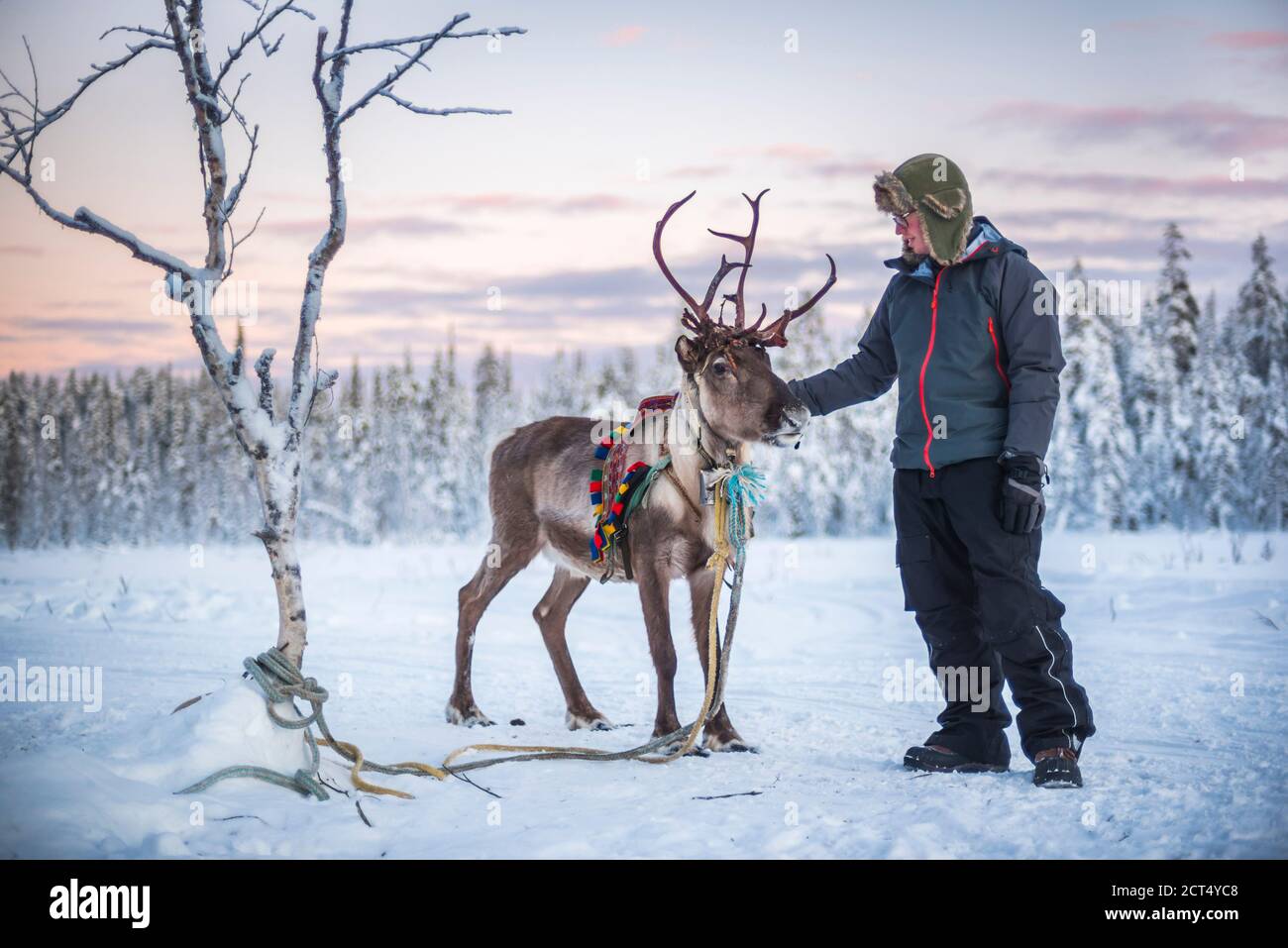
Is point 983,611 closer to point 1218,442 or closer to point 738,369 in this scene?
point 738,369

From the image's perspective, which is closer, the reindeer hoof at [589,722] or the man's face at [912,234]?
the man's face at [912,234]

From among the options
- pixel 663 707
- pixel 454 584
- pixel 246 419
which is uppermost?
pixel 246 419

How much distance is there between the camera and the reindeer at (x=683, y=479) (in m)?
4.91

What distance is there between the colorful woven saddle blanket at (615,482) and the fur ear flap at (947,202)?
171 centimetres

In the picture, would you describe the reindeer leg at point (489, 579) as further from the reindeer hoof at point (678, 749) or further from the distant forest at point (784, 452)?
the distant forest at point (784, 452)

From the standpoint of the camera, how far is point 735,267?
5.40 metres

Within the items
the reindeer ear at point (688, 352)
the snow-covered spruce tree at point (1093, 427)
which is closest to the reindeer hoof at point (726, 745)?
the reindeer ear at point (688, 352)

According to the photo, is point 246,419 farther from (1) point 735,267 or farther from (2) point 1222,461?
(2) point 1222,461

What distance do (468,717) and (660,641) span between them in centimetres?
151

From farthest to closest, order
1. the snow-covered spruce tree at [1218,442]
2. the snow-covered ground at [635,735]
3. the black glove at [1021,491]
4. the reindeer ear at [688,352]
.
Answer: the snow-covered spruce tree at [1218,442] → the reindeer ear at [688,352] → the black glove at [1021,491] → the snow-covered ground at [635,735]

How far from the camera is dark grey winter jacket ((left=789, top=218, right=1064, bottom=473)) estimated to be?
4.26m

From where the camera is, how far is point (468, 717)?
598 centimetres
